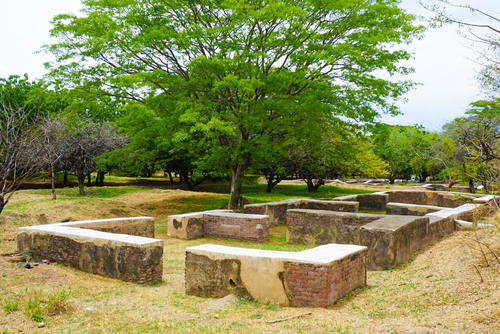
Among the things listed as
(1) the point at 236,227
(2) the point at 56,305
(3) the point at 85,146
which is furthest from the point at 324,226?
(3) the point at 85,146

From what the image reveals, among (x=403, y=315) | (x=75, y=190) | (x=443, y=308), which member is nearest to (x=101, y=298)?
(x=403, y=315)

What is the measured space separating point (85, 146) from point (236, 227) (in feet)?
37.9

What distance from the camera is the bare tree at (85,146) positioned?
18748mm

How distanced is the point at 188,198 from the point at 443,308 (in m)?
16.5

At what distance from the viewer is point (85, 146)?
19.3 meters

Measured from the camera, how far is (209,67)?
13.2 metres

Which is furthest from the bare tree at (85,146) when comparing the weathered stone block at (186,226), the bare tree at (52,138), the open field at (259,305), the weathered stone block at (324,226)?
the open field at (259,305)

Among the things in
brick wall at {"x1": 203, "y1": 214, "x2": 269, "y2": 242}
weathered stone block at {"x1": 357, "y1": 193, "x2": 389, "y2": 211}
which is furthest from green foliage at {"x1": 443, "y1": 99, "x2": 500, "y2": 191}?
brick wall at {"x1": 203, "y1": 214, "x2": 269, "y2": 242}

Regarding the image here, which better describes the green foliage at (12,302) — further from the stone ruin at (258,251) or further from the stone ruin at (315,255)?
the stone ruin at (315,255)

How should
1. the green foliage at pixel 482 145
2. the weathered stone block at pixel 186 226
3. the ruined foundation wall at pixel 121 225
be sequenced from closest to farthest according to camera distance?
the green foliage at pixel 482 145
the ruined foundation wall at pixel 121 225
the weathered stone block at pixel 186 226

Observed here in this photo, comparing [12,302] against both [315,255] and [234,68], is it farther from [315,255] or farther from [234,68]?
[234,68]

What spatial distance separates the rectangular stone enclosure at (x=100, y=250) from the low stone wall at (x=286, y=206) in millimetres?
6505

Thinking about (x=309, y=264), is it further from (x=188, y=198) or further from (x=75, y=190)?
(x=75, y=190)

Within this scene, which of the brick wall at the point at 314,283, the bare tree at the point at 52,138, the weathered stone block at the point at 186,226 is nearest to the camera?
the brick wall at the point at 314,283
